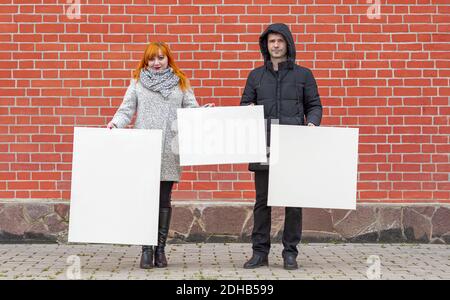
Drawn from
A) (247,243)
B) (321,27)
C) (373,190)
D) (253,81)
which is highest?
(321,27)

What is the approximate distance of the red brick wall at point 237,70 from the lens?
845 cm

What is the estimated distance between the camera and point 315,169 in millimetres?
6633

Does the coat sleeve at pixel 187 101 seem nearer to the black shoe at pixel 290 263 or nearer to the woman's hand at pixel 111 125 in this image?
the woman's hand at pixel 111 125

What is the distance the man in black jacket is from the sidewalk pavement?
23 centimetres

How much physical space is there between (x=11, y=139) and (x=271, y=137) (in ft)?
9.89

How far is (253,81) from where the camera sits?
269 inches

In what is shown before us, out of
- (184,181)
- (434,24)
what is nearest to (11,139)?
(184,181)

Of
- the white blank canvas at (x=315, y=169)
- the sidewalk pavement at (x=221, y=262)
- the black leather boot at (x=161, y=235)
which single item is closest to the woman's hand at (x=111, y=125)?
the black leather boot at (x=161, y=235)

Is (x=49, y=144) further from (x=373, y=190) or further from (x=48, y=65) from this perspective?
(x=373, y=190)

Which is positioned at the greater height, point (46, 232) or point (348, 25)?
point (348, 25)

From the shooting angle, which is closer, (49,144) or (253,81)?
(253,81)

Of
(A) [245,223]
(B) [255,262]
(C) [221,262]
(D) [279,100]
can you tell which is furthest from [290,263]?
(A) [245,223]

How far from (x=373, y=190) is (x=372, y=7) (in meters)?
1.76

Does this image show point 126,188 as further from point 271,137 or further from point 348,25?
point 348,25
